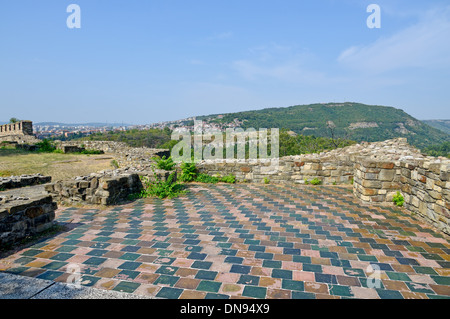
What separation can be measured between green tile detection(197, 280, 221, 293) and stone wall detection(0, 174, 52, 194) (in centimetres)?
717

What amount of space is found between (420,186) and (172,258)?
430 cm

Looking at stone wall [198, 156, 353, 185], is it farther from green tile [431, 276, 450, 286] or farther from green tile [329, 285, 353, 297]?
green tile [329, 285, 353, 297]

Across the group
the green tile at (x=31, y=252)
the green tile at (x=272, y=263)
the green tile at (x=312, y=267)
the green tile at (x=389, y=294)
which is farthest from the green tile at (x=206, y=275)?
the green tile at (x=31, y=252)

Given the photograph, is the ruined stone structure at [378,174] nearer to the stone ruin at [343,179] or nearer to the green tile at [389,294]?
the stone ruin at [343,179]

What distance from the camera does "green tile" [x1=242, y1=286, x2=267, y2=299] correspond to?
2256 mm

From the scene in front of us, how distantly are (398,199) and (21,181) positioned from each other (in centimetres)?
955

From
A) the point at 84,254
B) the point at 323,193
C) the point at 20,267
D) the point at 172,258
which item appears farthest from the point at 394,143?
the point at 20,267

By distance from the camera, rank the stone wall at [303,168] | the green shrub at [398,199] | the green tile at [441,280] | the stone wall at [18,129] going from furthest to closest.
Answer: the stone wall at [18,129] → the stone wall at [303,168] → the green shrub at [398,199] → the green tile at [441,280]

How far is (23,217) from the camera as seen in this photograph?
3.43 metres

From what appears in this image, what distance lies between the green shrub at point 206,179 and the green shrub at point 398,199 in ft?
15.4

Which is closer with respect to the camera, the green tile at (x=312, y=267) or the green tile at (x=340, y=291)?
the green tile at (x=340, y=291)

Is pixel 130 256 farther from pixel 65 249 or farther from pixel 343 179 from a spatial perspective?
pixel 343 179

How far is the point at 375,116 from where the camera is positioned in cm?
4144

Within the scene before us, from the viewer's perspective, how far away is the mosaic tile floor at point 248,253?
7.84 ft
